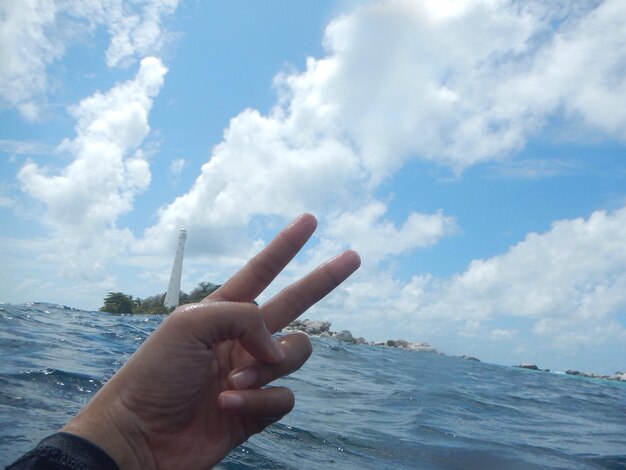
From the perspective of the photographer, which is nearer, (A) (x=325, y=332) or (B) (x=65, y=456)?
(B) (x=65, y=456)

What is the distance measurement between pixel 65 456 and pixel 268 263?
104 centimetres

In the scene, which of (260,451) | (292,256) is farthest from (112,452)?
(260,451)

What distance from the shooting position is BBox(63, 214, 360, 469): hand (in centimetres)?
196

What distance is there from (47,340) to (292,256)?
9.34 m

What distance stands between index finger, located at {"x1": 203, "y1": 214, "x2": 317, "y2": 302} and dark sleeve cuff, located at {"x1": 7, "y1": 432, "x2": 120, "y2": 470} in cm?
71

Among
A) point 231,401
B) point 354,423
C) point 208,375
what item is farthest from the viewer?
point 354,423

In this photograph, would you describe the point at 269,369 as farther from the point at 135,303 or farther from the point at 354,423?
the point at 135,303

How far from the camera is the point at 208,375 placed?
7.10 feet

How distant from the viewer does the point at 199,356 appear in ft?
6.78

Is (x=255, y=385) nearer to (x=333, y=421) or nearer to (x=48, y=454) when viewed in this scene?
(x=48, y=454)

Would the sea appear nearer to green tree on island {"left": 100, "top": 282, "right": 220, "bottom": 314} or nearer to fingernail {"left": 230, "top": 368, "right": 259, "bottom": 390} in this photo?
fingernail {"left": 230, "top": 368, "right": 259, "bottom": 390}

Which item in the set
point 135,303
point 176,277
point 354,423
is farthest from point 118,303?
point 354,423

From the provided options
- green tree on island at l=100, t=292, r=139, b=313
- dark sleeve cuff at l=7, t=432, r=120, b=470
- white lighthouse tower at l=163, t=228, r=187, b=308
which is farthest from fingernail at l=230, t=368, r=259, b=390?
white lighthouse tower at l=163, t=228, r=187, b=308

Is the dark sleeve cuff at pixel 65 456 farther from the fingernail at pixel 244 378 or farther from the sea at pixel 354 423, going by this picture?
the sea at pixel 354 423
